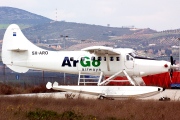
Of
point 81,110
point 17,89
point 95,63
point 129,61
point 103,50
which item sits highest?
point 103,50

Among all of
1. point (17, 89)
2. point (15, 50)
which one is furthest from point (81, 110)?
point (17, 89)

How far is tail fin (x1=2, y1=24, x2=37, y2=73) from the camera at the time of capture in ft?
120

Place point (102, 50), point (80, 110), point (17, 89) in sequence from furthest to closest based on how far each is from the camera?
point (17, 89) < point (102, 50) < point (80, 110)

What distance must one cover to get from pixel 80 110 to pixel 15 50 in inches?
566

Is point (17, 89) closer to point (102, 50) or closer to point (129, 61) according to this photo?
point (102, 50)

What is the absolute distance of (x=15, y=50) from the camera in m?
36.6

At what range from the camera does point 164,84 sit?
45.8 metres

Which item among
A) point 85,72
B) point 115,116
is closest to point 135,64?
point 85,72

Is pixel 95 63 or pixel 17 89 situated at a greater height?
pixel 95 63

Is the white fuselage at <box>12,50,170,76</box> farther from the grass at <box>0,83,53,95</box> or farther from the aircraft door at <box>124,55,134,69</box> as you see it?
the grass at <box>0,83,53,95</box>

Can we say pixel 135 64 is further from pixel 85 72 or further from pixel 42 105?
pixel 42 105

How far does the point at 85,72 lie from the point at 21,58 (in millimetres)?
3929

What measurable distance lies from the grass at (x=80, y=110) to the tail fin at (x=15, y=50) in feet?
29.8

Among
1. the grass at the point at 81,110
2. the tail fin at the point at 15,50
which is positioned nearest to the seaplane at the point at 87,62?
the tail fin at the point at 15,50
